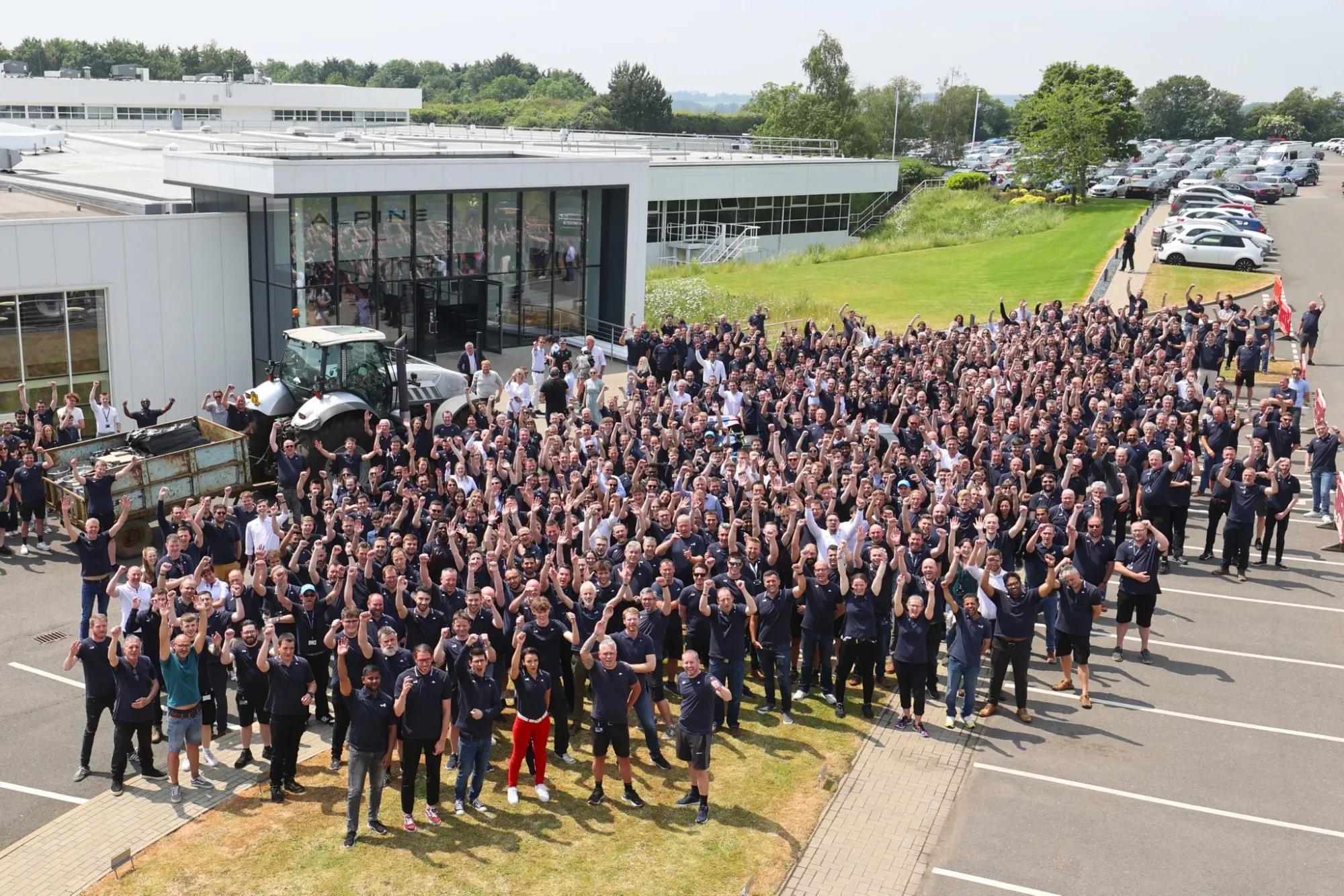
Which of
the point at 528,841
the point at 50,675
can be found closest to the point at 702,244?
the point at 50,675

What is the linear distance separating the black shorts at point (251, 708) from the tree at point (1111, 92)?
6181 cm

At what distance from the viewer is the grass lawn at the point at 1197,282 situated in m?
35.2

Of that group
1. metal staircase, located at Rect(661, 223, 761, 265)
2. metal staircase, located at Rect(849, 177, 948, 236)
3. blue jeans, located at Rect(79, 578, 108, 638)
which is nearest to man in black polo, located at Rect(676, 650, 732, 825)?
blue jeans, located at Rect(79, 578, 108, 638)

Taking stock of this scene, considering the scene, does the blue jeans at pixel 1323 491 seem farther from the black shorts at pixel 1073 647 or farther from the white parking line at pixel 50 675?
the white parking line at pixel 50 675

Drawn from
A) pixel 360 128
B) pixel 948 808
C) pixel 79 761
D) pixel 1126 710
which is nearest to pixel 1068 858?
pixel 948 808

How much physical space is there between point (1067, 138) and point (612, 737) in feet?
182

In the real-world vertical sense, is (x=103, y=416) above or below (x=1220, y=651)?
above

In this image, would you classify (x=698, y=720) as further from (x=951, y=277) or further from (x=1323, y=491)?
(x=951, y=277)

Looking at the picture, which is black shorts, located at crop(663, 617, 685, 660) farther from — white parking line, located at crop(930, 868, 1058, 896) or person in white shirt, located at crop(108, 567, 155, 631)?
person in white shirt, located at crop(108, 567, 155, 631)

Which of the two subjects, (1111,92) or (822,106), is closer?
(1111,92)

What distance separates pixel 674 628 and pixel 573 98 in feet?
464

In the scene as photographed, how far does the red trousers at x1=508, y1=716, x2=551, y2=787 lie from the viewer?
1041 centimetres

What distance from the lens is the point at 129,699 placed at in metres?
10.5

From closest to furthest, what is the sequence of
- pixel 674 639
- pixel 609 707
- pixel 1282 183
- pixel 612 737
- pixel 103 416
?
pixel 609 707
pixel 612 737
pixel 674 639
pixel 103 416
pixel 1282 183
